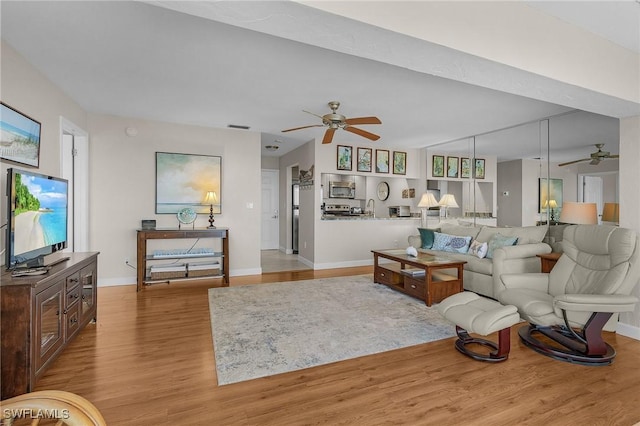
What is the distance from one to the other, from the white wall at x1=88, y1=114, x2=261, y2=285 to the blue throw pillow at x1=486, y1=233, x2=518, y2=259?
389 centimetres

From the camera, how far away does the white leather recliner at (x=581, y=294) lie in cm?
238

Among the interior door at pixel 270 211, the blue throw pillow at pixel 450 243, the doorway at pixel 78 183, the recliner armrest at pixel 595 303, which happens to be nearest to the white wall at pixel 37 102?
the doorway at pixel 78 183

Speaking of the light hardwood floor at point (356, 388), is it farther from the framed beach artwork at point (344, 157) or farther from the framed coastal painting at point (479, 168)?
the framed beach artwork at point (344, 157)

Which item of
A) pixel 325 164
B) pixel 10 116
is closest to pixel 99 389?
pixel 10 116

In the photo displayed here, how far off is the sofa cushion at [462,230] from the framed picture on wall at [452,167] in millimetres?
1213

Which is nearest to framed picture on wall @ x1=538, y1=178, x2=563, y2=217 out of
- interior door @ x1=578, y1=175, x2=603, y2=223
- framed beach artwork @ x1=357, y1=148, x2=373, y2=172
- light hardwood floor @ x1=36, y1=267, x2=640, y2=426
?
interior door @ x1=578, y1=175, x2=603, y2=223

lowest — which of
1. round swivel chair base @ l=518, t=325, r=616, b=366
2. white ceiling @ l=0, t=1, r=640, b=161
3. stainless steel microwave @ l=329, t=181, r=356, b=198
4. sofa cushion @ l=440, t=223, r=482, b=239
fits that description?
round swivel chair base @ l=518, t=325, r=616, b=366

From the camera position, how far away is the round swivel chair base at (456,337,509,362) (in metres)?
2.44

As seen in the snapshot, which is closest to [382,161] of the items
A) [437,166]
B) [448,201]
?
[437,166]

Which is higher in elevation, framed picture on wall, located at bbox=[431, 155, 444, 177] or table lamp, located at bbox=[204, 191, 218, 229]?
framed picture on wall, located at bbox=[431, 155, 444, 177]

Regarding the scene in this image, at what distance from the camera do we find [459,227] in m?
5.45

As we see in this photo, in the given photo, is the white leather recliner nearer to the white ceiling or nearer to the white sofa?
the white sofa

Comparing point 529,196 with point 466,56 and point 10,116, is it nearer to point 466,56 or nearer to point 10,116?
point 466,56

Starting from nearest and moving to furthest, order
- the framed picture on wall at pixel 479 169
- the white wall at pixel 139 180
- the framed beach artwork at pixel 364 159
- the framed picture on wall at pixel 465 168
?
1. the white wall at pixel 139 180
2. the framed picture on wall at pixel 479 169
3. the framed picture on wall at pixel 465 168
4. the framed beach artwork at pixel 364 159
